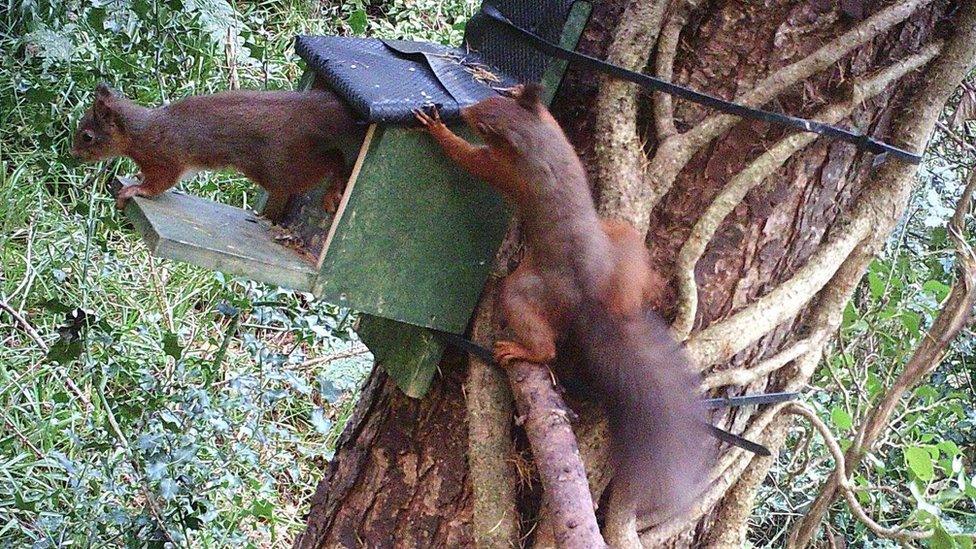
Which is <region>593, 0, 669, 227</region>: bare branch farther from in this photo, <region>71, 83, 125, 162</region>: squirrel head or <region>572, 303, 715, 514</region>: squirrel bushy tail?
<region>71, 83, 125, 162</region>: squirrel head

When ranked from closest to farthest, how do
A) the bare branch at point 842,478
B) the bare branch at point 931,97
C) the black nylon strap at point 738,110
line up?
the black nylon strap at point 738,110 → the bare branch at point 931,97 → the bare branch at point 842,478

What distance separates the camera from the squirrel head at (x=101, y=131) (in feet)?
8.87

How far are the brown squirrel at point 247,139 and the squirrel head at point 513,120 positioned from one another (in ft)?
1.13

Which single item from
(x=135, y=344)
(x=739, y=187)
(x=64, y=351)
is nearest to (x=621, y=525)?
(x=739, y=187)

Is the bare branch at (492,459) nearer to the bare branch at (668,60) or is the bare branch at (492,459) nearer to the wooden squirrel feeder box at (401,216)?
the wooden squirrel feeder box at (401,216)

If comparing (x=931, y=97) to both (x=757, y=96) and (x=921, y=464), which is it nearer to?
(x=757, y=96)

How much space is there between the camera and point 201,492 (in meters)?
2.89

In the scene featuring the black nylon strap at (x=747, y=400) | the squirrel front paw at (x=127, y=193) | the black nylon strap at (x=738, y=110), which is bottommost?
the squirrel front paw at (x=127, y=193)

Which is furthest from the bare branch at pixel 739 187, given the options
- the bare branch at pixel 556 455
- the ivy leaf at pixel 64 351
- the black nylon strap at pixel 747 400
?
the ivy leaf at pixel 64 351

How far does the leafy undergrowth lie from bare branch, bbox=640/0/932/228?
121 centimetres

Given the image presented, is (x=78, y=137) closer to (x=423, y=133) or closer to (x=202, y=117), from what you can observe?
(x=202, y=117)

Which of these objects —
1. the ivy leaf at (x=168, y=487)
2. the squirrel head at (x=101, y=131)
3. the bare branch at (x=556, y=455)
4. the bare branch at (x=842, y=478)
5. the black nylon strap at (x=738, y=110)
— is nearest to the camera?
the bare branch at (x=556, y=455)

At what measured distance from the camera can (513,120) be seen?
5.75 feet

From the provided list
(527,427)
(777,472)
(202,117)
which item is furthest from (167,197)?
(777,472)
